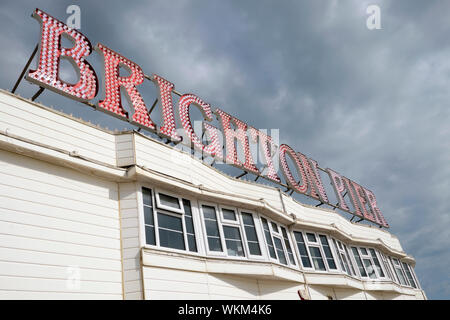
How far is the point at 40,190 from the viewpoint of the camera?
26.6 ft

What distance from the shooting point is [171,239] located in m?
9.75

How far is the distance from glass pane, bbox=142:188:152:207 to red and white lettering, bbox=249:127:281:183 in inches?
361

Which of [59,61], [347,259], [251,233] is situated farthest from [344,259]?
[59,61]

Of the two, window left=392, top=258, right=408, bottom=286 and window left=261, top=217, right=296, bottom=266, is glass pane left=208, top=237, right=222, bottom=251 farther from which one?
window left=392, top=258, right=408, bottom=286

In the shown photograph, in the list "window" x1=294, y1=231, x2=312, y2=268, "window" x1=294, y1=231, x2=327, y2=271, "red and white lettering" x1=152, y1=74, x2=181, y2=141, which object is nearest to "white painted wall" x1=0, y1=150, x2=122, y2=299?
"red and white lettering" x1=152, y1=74, x2=181, y2=141

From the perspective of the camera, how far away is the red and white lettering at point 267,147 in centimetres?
1870

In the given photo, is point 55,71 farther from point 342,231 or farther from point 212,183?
point 342,231

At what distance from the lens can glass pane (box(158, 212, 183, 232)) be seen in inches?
385

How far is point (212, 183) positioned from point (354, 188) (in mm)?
17932

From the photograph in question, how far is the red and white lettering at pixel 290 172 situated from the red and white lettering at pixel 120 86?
931 cm

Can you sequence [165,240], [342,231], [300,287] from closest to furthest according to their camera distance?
[165,240], [300,287], [342,231]

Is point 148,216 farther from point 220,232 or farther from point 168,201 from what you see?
point 220,232

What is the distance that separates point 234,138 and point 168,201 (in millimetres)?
7902
